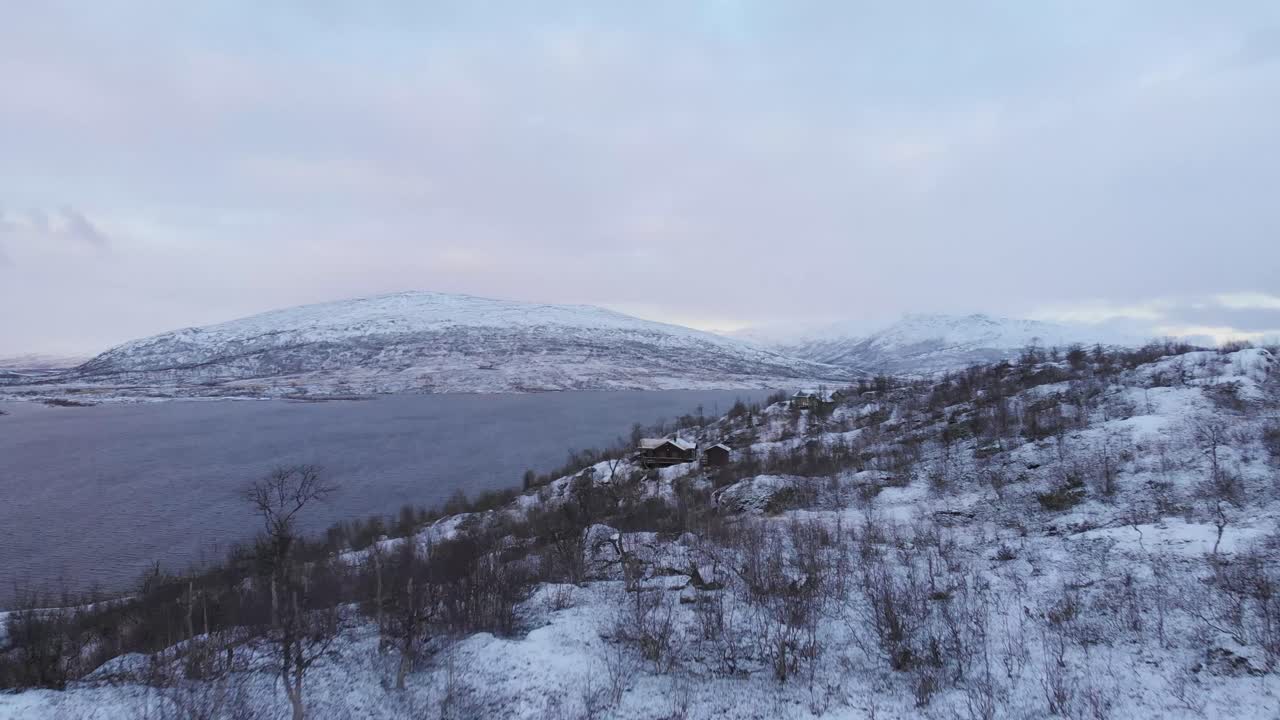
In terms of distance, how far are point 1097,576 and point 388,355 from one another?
183092 millimetres

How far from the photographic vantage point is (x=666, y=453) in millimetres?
37969

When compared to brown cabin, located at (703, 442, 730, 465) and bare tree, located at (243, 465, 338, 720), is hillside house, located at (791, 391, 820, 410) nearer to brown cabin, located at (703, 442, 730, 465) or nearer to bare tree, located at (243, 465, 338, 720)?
brown cabin, located at (703, 442, 730, 465)

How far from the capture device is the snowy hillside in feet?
22.1

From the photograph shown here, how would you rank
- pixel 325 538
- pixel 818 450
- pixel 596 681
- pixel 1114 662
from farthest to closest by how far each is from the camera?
pixel 325 538
pixel 818 450
pixel 596 681
pixel 1114 662

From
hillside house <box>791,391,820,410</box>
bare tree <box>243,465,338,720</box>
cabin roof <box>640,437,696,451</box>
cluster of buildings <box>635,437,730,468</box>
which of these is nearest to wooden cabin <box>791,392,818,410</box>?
hillside house <box>791,391,820,410</box>

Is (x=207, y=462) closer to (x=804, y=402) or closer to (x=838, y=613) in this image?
(x=804, y=402)

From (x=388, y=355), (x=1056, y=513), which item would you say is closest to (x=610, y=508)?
(x=1056, y=513)

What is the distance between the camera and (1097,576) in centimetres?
884

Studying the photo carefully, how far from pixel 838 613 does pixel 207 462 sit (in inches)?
2499

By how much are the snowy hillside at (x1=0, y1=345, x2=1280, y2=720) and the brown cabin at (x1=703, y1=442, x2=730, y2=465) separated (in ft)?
48.0

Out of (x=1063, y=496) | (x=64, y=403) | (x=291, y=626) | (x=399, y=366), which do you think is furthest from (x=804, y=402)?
(x=399, y=366)

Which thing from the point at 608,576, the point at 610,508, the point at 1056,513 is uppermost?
the point at 1056,513

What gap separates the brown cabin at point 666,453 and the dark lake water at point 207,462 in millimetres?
13961

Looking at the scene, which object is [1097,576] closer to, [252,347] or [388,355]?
[388,355]
